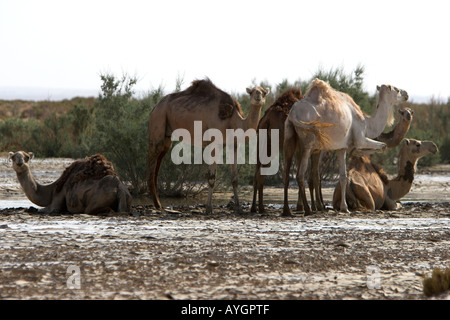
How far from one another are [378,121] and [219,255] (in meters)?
6.34

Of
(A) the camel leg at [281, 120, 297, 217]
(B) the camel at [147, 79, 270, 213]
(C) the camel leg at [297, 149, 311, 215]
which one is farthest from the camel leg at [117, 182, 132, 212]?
(C) the camel leg at [297, 149, 311, 215]

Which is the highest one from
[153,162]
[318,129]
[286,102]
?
[286,102]

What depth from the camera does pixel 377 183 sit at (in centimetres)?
1351

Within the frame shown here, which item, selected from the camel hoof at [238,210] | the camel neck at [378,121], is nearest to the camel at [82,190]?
the camel hoof at [238,210]

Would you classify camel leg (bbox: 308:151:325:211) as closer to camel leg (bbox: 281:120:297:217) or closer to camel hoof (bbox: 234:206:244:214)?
camel leg (bbox: 281:120:297:217)

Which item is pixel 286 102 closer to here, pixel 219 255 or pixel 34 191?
pixel 34 191

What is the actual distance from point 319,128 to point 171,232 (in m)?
3.59

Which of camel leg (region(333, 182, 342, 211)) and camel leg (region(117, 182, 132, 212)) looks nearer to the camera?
camel leg (region(117, 182, 132, 212))

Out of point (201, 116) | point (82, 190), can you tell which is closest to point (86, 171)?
point (82, 190)

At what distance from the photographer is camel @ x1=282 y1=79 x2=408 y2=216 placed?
12.4 m

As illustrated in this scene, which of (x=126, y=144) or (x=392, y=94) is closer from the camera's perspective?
(x=392, y=94)

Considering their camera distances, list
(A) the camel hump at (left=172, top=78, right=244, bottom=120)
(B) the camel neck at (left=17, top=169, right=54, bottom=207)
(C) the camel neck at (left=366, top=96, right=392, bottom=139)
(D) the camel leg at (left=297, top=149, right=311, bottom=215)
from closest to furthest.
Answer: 1. (D) the camel leg at (left=297, top=149, right=311, bottom=215)
2. (B) the camel neck at (left=17, top=169, right=54, bottom=207)
3. (A) the camel hump at (left=172, top=78, right=244, bottom=120)
4. (C) the camel neck at (left=366, top=96, right=392, bottom=139)

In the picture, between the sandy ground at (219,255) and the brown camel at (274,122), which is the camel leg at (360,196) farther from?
the brown camel at (274,122)
